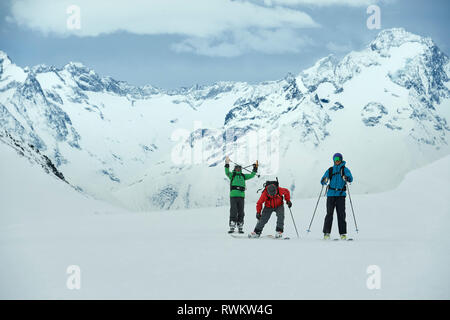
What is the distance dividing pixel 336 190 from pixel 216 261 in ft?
19.2

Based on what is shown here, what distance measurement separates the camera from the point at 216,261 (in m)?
10.8

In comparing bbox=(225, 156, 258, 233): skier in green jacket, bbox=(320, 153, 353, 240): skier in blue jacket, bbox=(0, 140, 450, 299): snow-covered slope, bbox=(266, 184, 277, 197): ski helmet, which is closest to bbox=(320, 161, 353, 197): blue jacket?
bbox=(320, 153, 353, 240): skier in blue jacket

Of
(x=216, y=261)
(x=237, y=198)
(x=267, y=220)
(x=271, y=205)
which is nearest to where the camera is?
(x=216, y=261)

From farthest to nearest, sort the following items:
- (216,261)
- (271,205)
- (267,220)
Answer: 1. (271,205)
2. (267,220)
3. (216,261)

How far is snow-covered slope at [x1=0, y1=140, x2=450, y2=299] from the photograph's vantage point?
8.41m

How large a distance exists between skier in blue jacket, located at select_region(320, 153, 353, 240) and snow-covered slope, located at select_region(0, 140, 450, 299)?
123cm

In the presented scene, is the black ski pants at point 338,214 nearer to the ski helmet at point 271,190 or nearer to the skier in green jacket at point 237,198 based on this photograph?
the ski helmet at point 271,190

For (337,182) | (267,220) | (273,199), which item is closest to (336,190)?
(337,182)

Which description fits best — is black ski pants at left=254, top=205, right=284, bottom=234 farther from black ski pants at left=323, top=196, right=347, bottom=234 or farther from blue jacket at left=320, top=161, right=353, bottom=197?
blue jacket at left=320, top=161, right=353, bottom=197

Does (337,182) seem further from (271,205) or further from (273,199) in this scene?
(271,205)

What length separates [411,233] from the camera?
53.3 feet
